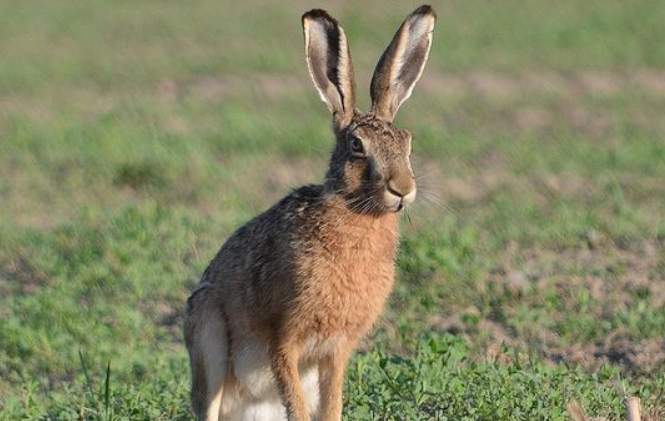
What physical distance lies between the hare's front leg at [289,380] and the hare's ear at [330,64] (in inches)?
32.1

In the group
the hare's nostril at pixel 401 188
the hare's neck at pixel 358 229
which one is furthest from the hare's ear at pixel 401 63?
the hare's nostril at pixel 401 188

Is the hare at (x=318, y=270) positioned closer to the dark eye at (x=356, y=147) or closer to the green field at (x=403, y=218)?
the dark eye at (x=356, y=147)

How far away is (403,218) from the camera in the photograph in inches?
325

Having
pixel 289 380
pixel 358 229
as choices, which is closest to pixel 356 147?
pixel 358 229

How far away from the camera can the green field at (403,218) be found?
5.89 meters

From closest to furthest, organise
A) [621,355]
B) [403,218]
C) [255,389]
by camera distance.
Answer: [255,389] → [621,355] → [403,218]

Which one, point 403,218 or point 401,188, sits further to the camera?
point 403,218

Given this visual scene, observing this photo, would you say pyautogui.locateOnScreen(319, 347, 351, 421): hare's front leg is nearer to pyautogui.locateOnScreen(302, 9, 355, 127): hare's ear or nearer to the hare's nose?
the hare's nose

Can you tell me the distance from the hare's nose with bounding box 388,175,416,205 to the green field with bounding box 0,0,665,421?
0.54 m

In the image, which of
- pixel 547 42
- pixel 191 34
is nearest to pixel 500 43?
pixel 547 42

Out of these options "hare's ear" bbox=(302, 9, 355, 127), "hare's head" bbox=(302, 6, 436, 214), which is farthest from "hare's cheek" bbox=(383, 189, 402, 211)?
"hare's ear" bbox=(302, 9, 355, 127)

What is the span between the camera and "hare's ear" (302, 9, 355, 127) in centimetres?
502

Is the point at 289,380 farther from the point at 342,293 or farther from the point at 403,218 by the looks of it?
the point at 403,218

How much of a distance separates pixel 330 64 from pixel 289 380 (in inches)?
43.9
